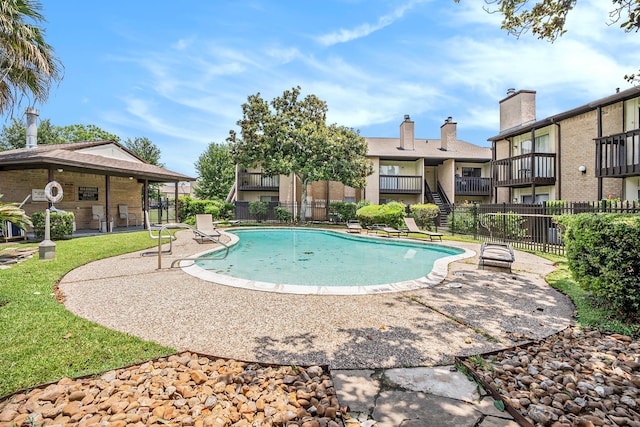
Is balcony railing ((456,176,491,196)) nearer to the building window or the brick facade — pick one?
the building window

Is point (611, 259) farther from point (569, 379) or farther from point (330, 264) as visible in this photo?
point (330, 264)

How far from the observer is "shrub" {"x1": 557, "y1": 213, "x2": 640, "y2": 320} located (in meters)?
3.96

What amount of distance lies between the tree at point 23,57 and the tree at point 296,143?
1254 cm

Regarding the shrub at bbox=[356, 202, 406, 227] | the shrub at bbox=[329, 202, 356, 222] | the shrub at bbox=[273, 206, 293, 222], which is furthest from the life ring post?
the shrub at bbox=[329, 202, 356, 222]

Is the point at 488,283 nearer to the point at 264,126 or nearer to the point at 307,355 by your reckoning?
the point at 307,355

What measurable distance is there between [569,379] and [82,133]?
46.0 metres

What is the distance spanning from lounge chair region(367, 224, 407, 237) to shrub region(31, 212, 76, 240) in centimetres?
1365

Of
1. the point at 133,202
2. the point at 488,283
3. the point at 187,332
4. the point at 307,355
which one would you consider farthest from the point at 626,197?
the point at 133,202

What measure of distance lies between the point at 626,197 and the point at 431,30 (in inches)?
460

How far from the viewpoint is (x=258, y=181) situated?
26391 mm

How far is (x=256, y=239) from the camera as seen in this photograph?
15.2 meters

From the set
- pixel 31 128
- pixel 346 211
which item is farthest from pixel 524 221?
pixel 31 128

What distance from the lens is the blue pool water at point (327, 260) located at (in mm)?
7645

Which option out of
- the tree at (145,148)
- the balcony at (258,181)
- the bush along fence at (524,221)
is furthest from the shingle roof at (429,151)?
the tree at (145,148)
